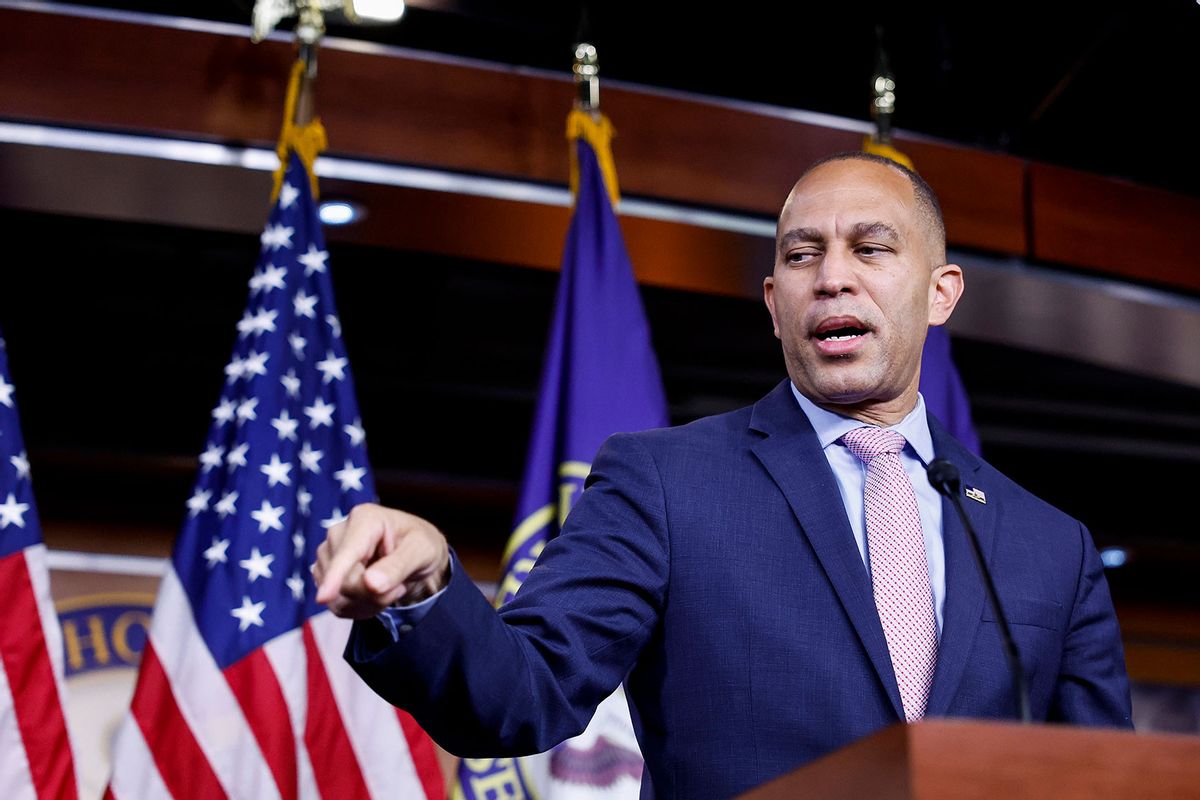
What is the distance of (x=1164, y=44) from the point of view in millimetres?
3705

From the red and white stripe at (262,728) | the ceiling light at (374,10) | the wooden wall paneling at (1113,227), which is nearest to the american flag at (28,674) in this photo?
the red and white stripe at (262,728)

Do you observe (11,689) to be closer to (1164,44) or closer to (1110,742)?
(1110,742)

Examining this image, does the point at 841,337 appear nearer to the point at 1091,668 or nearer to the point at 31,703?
the point at 1091,668

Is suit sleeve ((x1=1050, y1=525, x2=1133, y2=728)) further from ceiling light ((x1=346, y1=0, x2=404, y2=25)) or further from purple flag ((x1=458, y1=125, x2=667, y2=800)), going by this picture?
ceiling light ((x1=346, y1=0, x2=404, y2=25))

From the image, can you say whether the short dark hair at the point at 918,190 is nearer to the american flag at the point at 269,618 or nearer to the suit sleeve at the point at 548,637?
the suit sleeve at the point at 548,637

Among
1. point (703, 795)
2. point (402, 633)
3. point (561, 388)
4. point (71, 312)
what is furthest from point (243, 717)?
point (71, 312)

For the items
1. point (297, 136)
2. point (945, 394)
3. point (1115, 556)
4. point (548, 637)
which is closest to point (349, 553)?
point (548, 637)

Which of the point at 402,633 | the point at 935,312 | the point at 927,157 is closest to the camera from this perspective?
the point at 402,633

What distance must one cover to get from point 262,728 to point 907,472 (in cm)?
A: 158

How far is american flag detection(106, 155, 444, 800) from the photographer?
8.84 ft

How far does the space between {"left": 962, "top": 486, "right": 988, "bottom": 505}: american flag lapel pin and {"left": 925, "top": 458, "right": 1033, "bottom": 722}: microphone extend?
0.34m

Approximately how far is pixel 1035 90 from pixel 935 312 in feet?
7.48

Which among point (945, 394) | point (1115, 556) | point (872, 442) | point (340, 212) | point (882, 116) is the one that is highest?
point (882, 116)

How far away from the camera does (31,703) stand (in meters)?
2.68
